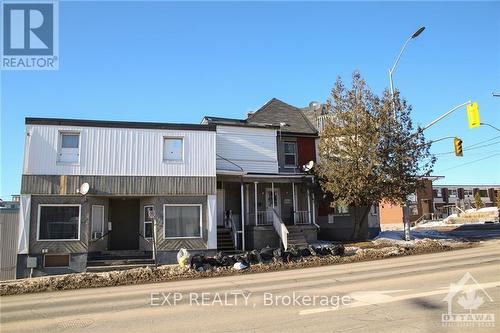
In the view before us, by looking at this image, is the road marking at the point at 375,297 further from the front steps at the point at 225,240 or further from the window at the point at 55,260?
the window at the point at 55,260

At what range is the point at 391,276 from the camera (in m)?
13.6

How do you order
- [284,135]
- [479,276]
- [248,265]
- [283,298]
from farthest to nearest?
1. [284,135]
2. [248,265]
3. [479,276]
4. [283,298]

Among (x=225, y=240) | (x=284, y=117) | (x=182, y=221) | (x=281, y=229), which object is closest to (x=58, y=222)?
(x=182, y=221)

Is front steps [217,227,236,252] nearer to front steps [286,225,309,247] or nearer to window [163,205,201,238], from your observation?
window [163,205,201,238]

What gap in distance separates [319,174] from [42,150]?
14.3 m

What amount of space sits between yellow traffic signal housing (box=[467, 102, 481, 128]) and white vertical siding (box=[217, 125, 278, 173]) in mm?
11087

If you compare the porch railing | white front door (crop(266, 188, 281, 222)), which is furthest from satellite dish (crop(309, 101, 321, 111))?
the porch railing

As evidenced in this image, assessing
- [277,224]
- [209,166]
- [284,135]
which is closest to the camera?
[209,166]

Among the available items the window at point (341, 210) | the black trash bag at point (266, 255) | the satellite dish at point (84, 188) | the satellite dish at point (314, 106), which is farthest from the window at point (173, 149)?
the satellite dish at point (314, 106)

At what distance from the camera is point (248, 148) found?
27.2 m

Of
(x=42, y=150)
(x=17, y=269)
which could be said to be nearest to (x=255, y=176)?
(x=42, y=150)

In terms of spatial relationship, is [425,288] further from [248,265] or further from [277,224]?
[277,224]

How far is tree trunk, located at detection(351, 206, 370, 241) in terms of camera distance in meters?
26.7

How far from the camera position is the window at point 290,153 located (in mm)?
29312
